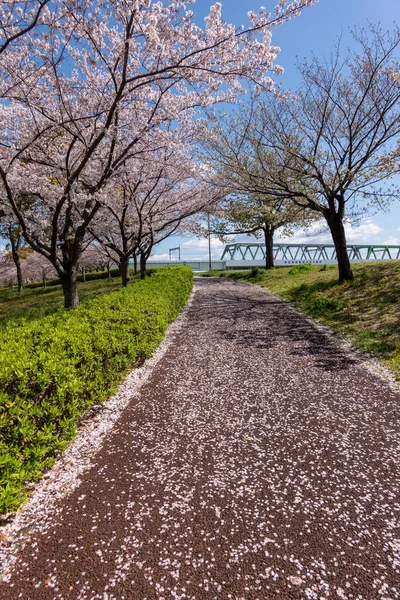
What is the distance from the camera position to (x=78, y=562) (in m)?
2.09

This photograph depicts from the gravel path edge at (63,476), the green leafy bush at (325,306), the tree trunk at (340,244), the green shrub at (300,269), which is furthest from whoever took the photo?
the green shrub at (300,269)

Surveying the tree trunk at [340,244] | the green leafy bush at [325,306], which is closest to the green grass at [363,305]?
the green leafy bush at [325,306]

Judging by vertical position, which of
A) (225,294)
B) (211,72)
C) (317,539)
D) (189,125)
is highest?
(189,125)

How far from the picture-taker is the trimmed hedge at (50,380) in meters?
2.53

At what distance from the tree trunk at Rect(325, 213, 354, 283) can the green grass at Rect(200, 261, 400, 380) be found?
1.29ft

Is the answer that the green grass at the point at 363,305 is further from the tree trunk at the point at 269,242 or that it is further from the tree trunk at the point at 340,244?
the tree trunk at the point at 269,242

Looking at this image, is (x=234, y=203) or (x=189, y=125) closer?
(x=189, y=125)

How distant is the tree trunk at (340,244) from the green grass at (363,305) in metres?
0.39

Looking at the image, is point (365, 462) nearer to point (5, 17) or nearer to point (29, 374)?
point (29, 374)

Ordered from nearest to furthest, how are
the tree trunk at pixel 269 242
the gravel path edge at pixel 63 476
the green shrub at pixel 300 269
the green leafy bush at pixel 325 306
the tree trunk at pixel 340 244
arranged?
1. the gravel path edge at pixel 63 476
2. the green leafy bush at pixel 325 306
3. the tree trunk at pixel 340 244
4. the green shrub at pixel 300 269
5. the tree trunk at pixel 269 242

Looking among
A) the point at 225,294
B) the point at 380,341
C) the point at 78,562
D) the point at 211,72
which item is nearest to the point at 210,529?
the point at 78,562

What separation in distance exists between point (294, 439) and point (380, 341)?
14.9 feet

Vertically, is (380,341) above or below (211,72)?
below

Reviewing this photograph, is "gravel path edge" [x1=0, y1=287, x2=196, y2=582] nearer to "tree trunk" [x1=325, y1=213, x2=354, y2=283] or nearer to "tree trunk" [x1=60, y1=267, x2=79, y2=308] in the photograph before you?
"tree trunk" [x1=60, y1=267, x2=79, y2=308]
